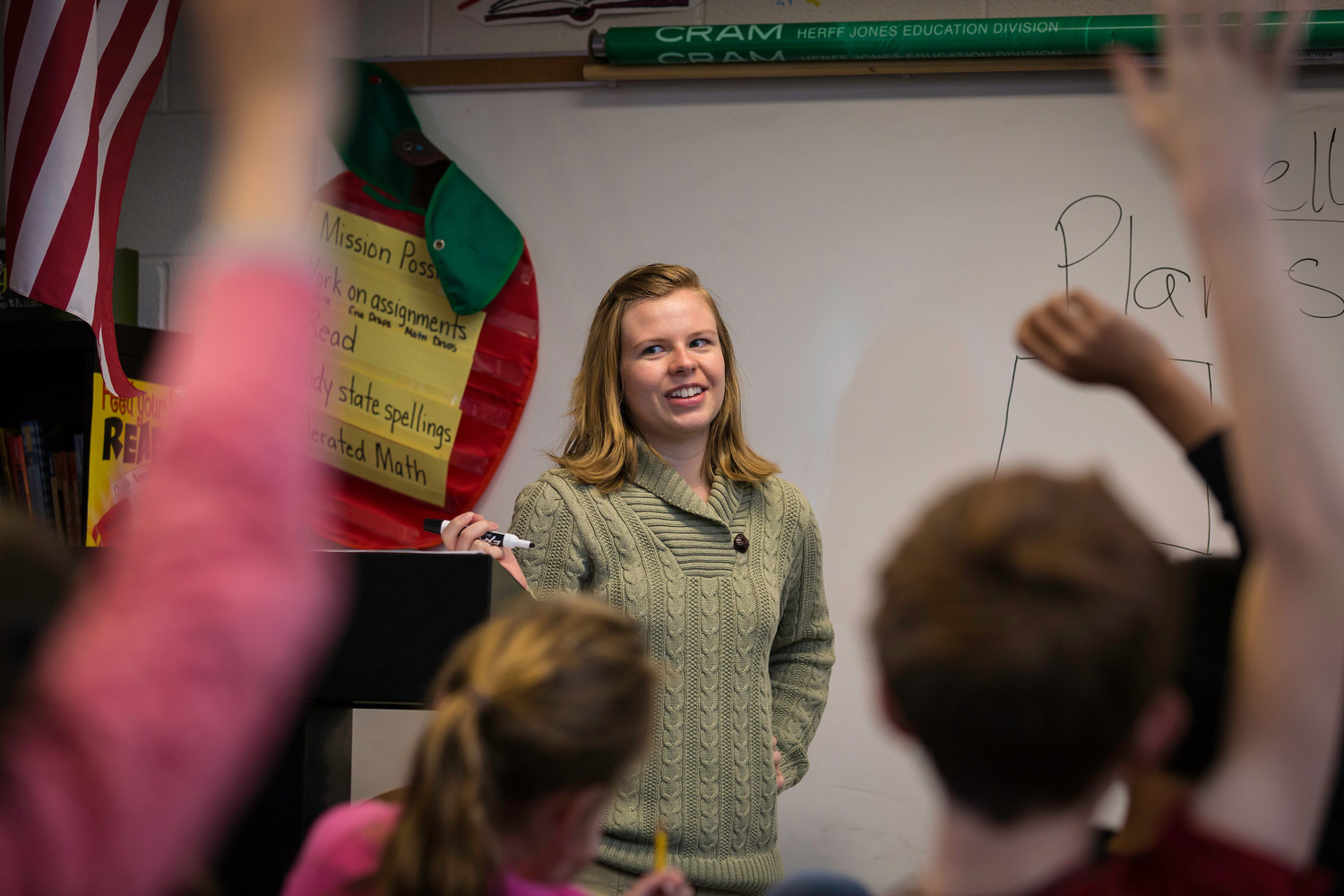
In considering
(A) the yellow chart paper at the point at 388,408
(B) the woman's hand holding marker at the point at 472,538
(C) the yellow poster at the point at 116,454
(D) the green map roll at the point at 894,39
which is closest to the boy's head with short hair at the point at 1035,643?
(B) the woman's hand holding marker at the point at 472,538

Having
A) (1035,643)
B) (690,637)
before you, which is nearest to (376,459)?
(690,637)

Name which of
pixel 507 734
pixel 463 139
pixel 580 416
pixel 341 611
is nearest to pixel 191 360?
pixel 507 734

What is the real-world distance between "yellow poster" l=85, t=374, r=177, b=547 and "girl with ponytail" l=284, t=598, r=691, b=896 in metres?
1.40

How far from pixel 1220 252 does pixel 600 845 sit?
1.17m

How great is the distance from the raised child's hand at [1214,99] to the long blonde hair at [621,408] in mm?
1144

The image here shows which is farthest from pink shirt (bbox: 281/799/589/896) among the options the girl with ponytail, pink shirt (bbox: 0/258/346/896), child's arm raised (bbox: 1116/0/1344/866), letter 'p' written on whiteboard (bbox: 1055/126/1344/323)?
letter 'p' written on whiteboard (bbox: 1055/126/1344/323)

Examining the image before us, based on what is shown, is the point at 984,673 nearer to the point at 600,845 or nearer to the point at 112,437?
the point at 600,845

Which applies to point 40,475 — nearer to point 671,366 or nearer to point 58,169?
point 58,169

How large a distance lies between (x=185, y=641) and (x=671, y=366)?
4.14 feet

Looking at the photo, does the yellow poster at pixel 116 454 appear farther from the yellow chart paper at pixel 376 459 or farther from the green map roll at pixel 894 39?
the green map roll at pixel 894 39

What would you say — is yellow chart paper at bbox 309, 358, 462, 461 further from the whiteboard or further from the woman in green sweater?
the woman in green sweater

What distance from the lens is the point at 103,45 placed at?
1880 millimetres

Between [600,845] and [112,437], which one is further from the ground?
[112,437]

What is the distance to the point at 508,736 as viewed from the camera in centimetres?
61
